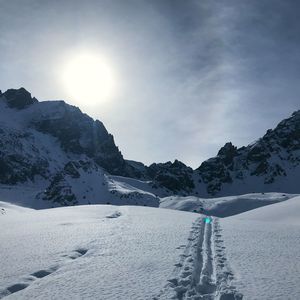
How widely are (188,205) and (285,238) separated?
329 ft

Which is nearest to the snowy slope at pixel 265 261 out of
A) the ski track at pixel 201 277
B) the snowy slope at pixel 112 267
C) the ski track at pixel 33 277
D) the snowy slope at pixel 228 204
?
the ski track at pixel 201 277

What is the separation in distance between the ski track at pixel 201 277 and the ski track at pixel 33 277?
10.8 feet

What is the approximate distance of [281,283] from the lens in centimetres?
875

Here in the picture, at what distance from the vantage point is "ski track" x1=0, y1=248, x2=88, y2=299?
8.70m

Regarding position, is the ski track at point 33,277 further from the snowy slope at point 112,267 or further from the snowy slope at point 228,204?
the snowy slope at point 228,204

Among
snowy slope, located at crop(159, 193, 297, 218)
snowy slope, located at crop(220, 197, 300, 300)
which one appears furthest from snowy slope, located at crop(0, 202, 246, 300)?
snowy slope, located at crop(159, 193, 297, 218)

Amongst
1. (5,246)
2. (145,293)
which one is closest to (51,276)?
(145,293)

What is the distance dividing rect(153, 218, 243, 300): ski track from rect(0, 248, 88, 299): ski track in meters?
3.29

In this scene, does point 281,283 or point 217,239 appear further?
point 217,239

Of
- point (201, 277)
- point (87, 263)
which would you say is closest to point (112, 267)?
point (87, 263)

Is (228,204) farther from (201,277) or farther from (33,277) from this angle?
(33,277)

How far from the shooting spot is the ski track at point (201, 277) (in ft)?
26.8

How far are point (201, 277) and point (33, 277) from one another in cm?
425

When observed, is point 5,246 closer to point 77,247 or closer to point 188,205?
point 77,247
